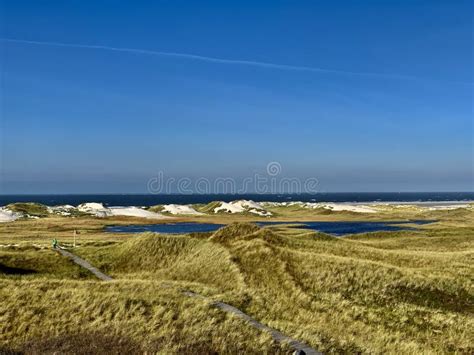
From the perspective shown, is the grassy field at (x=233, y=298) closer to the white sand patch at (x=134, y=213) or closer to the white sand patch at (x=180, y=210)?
the white sand patch at (x=134, y=213)

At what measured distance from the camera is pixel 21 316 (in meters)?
20.1

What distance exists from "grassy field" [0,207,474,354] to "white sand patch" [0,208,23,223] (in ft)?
264

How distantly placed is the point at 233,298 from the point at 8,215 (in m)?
113

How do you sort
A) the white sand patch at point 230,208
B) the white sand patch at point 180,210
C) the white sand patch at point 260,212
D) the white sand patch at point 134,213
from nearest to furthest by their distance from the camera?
the white sand patch at point 134,213, the white sand patch at point 260,212, the white sand patch at point 180,210, the white sand patch at point 230,208

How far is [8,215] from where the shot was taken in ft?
399

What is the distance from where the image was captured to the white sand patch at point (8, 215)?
4563 inches

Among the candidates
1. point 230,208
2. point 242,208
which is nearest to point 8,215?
point 230,208

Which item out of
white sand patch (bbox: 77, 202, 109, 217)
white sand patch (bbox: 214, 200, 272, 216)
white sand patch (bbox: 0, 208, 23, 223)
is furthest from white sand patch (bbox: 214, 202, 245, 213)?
white sand patch (bbox: 0, 208, 23, 223)

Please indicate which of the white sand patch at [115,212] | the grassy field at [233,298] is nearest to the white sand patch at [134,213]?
the white sand patch at [115,212]

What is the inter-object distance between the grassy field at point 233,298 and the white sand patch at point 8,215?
264ft

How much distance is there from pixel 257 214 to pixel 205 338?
136772 mm

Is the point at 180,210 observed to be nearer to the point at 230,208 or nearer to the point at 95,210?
the point at 230,208

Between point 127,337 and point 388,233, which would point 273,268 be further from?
point 388,233

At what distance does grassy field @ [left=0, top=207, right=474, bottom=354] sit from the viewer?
724 inches
